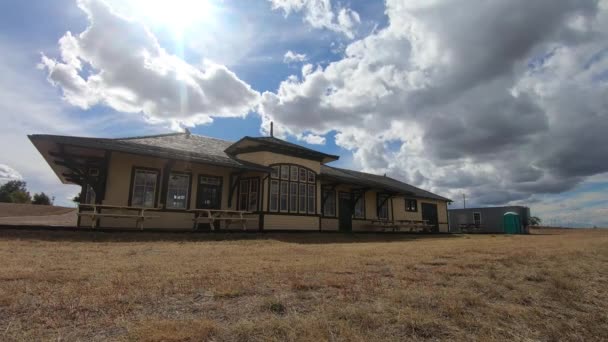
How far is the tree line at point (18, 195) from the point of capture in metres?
A: 74.5

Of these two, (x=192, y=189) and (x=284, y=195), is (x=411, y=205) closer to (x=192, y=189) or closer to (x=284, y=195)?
(x=284, y=195)

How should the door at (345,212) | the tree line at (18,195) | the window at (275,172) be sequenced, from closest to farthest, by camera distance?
the window at (275,172)
the door at (345,212)
the tree line at (18,195)

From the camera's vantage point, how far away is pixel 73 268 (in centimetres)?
586

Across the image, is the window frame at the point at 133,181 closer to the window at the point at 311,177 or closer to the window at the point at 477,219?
the window at the point at 311,177

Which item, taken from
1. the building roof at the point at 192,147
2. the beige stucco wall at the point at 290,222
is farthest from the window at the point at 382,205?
the beige stucco wall at the point at 290,222

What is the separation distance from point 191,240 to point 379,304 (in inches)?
360

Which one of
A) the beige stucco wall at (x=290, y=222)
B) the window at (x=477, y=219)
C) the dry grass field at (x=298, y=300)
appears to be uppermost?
the window at (x=477, y=219)

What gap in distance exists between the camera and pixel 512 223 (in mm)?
35125

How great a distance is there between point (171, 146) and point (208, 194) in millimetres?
2827

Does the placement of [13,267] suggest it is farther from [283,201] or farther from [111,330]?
[283,201]

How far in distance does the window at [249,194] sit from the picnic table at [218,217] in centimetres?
92

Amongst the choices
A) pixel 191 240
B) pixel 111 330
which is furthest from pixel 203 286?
pixel 191 240

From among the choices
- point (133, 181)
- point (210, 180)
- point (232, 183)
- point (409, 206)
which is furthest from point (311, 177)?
point (409, 206)

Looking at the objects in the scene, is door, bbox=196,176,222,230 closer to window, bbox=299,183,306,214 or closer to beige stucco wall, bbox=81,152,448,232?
beige stucco wall, bbox=81,152,448,232
